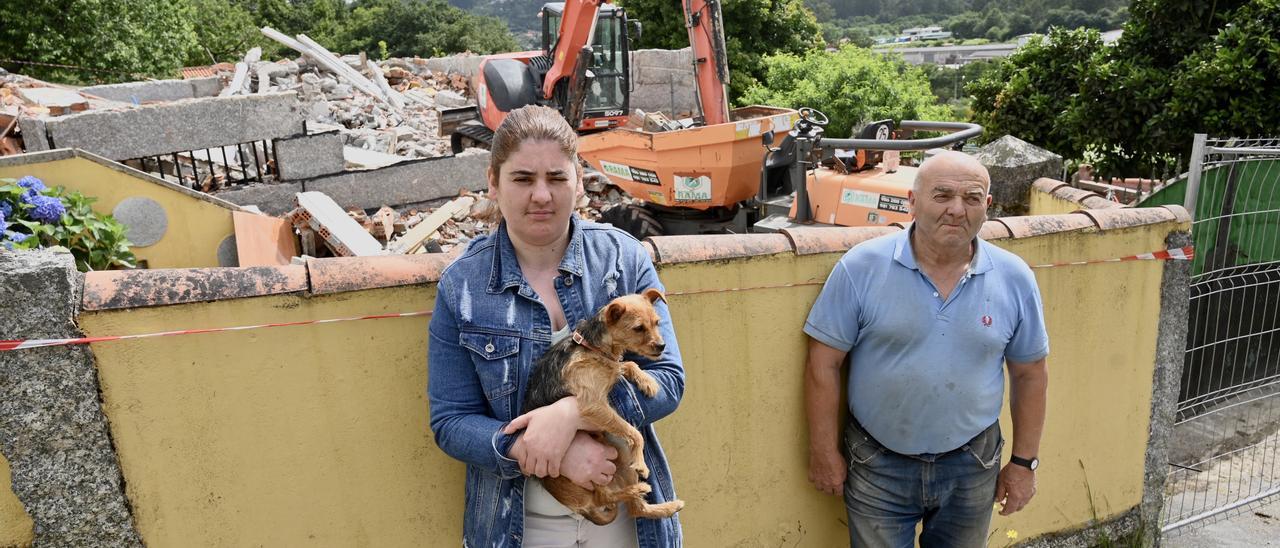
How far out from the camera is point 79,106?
32.1ft

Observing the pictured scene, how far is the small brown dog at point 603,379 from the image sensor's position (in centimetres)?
208

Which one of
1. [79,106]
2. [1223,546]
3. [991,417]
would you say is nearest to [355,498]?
[991,417]

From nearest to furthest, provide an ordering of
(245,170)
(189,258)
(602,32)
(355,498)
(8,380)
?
(8,380)
(355,498)
(189,258)
(245,170)
(602,32)

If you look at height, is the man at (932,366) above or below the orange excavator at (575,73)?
below

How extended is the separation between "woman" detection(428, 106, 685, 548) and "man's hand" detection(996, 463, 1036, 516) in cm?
161

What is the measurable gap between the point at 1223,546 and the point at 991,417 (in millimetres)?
2669

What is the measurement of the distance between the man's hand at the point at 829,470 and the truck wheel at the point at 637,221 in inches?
264

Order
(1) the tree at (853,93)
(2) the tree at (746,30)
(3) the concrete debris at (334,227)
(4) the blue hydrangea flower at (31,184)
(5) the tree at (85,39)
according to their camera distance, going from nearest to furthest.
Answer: (4) the blue hydrangea flower at (31,184) < (3) the concrete debris at (334,227) < (1) the tree at (853,93) < (5) the tree at (85,39) < (2) the tree at (746,30)

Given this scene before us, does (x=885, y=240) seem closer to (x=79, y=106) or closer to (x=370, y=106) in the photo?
(x=79, y=106)

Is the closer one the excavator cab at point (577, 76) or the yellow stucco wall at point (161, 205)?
the yellow stucco wall at point (161, 205)

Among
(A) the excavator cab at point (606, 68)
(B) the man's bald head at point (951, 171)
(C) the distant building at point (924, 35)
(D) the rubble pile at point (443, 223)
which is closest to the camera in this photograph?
(B) the man's bald head at point (951, 171)

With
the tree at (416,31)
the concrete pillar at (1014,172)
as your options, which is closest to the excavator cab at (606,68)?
the concrete pillar at (1014,172)

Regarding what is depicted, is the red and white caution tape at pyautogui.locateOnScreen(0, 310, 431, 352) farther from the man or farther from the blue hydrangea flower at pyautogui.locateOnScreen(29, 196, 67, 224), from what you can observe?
the blue hydrangea flower at pyautogui.locateOnScreen(29, 196, 67, 224)

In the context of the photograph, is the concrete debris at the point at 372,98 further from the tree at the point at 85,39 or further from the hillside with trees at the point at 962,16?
the hillside with trees at the point at 962,16
